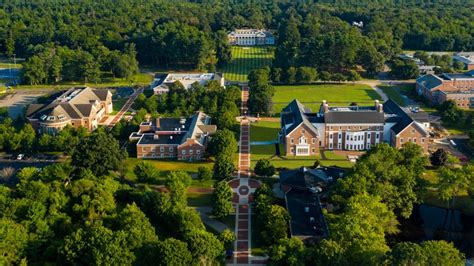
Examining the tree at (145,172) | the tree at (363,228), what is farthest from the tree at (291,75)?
the tree at (363,228)

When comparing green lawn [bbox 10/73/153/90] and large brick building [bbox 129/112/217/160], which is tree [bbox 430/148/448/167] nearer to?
large brick building [bbox 129/112/217/160]

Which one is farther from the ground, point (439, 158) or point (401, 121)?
point (401, 121)

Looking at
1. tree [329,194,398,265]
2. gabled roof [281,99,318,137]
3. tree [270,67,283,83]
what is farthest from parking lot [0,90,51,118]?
tree [329,194,398,265]

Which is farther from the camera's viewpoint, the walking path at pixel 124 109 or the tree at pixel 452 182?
the walking path at pixel 124 109

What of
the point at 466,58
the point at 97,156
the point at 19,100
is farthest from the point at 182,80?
the point at 466,58

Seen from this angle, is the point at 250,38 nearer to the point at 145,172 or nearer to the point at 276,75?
the point at 276,75

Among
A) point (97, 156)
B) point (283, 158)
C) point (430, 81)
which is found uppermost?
point (430, 81)

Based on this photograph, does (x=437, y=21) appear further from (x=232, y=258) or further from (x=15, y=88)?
(x=232, y=258)

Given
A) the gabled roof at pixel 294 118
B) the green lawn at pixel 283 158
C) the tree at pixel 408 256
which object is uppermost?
the gabled roof at pixel 294 118

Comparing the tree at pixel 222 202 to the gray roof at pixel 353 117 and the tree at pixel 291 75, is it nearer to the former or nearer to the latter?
the gray roof at pixel 353 117
